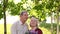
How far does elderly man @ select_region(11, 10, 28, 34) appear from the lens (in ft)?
9.33

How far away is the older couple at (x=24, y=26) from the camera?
2.83 metres

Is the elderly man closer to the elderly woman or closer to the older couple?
the older couple

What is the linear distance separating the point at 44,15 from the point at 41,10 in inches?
17.8

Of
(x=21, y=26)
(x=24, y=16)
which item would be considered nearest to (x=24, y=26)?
(x=21, y=26)

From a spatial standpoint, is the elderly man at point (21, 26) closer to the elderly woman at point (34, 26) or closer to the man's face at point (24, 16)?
the man's face at point (24, 16)

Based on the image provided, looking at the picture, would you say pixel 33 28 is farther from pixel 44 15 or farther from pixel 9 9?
pixel 44 15

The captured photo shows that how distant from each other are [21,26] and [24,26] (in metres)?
0.06

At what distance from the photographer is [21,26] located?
2.92 m

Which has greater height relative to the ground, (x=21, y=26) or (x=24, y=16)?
(x=24, y=16)

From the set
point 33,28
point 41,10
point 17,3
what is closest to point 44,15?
point 41,10

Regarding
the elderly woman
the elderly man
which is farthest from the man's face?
the elderly woman

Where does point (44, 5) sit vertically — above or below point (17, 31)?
above

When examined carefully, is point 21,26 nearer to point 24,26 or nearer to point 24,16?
point 24,26

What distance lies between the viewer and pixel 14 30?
2830mm
